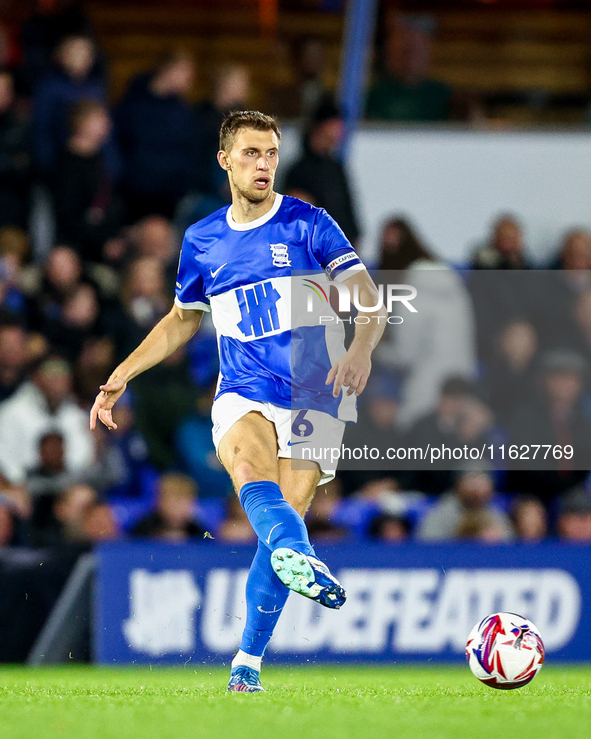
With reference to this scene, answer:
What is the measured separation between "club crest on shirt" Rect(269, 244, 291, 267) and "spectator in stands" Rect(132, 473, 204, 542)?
4.29m

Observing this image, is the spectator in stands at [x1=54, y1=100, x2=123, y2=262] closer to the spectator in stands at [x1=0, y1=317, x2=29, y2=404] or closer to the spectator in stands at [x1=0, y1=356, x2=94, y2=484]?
the spectator in stands at [x1=0, y1=317, x2=29, y2=404]

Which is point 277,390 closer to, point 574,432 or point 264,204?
point 264,204

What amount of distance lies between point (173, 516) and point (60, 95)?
429 cm

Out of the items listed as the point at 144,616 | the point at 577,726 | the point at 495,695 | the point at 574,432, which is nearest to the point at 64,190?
the point at 144,616

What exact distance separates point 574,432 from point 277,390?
232 inches

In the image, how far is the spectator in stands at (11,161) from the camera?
11.4m

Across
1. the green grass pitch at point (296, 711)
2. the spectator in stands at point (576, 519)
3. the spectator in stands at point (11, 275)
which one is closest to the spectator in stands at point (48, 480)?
the spectator in stands at point (11, 275)

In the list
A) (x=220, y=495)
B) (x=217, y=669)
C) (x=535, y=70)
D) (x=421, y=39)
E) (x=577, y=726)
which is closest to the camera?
(x=577, y=726)

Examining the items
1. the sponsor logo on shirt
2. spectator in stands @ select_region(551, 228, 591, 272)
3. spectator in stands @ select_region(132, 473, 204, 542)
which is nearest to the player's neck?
the sponsor logo on shirt

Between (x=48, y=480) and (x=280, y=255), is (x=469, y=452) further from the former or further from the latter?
(x=280, y=255)

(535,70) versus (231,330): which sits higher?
(535,70)

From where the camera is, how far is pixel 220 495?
10.6 m

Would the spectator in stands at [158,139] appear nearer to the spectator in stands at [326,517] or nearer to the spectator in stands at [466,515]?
the spectator in stands at [326,517]

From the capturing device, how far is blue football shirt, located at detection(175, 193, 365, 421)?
5637 mm
